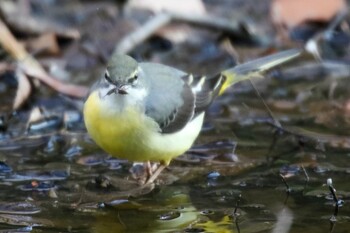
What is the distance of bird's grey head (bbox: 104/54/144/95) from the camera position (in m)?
5.46

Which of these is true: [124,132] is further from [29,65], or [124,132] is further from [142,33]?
[142,33]

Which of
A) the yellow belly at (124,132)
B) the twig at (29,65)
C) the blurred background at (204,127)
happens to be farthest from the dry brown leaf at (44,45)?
the yellow belly at (124,132)

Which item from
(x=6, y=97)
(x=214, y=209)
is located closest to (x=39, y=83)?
(x=6, y=97)

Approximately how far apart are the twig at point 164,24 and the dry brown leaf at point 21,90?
1021 millimetres

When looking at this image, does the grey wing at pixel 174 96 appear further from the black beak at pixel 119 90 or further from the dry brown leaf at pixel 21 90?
the dry brown leaf at pixel 21 90

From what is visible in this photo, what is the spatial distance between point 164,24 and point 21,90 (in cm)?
191

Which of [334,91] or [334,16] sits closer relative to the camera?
[334,91]

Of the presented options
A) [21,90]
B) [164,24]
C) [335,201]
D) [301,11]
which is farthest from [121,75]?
[301,11]

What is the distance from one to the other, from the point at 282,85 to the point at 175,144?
8.17 feet

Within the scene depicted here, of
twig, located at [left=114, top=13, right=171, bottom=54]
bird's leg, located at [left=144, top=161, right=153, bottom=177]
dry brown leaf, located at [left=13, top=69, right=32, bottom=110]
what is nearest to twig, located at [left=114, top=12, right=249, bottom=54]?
twig, located at [left=114, top=13, right=171, bottom=54]

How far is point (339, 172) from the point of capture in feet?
19.7

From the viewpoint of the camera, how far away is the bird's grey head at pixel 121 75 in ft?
17.9

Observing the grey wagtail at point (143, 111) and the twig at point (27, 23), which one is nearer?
the grey wagtail at point (143, 111)

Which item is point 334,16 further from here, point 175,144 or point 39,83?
point 175,144
